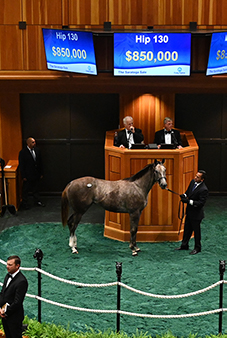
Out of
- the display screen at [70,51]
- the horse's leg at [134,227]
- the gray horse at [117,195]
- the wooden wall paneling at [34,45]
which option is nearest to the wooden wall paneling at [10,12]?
the wooden wall paneling at [34,45]

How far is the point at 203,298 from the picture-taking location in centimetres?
793

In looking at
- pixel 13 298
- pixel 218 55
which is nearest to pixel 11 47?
pixel 218 55

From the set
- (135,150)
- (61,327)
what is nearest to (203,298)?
(61,327)

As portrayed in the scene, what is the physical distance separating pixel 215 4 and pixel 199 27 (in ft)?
1.79

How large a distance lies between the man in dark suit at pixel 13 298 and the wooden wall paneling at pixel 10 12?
673 centimetres

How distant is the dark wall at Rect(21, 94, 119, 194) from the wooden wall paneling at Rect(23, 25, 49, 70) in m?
1.67

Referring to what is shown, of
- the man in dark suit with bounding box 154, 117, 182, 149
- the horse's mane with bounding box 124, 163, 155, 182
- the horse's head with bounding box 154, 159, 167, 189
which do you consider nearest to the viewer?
the horse's head with bounding box 154, 159, 167, 189

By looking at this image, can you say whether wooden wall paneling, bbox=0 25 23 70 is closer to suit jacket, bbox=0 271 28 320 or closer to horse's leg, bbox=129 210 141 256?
horse's leg, bbox=129 210 141 256

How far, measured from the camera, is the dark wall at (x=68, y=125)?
1315 cm

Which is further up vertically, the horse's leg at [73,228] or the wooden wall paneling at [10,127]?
the wooden wall paneling at [10,127]

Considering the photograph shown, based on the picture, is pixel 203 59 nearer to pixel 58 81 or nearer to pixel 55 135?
pixel 58 81

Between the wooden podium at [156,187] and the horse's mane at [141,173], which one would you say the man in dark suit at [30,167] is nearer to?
the wooden podium at [156,187]

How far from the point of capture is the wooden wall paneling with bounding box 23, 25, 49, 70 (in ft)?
37.7

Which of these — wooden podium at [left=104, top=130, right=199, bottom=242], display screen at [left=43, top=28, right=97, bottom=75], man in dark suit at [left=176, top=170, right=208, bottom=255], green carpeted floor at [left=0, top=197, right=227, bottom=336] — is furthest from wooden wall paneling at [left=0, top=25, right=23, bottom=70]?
man in dark suit at [left=176, top=170, right=208, bottom=255]
